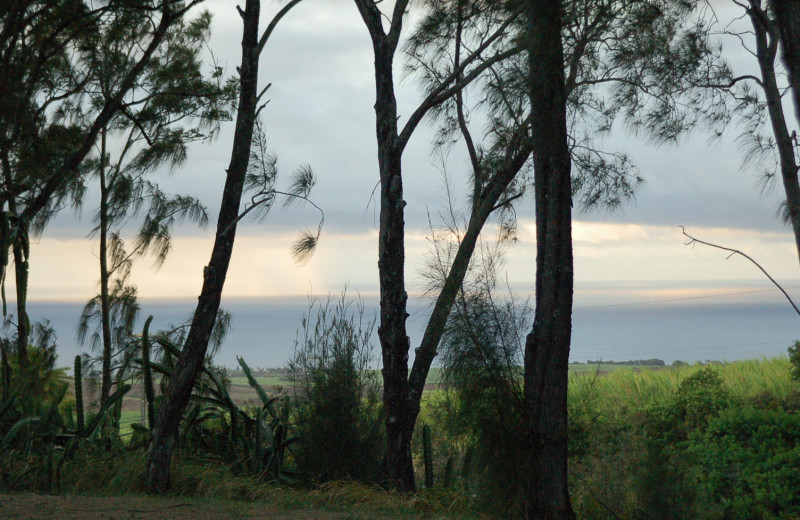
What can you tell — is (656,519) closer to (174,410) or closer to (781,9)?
(174,410)

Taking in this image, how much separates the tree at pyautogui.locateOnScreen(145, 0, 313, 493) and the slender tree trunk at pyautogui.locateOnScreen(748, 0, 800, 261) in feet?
16.4

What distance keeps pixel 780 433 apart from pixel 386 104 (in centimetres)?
674

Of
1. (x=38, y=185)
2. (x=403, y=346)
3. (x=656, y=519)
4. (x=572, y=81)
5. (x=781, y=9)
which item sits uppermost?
(x=572, y=81)

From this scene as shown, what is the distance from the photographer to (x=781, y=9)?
9.73 ft

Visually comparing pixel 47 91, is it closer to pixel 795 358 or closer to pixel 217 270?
pixel 217 270

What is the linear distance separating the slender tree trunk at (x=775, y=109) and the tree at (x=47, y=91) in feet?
21.6

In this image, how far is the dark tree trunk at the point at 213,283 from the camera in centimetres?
590

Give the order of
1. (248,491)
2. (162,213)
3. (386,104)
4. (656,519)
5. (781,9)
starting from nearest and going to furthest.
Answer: (781,9), (248,491), (656,519), (386,104), (162,213)

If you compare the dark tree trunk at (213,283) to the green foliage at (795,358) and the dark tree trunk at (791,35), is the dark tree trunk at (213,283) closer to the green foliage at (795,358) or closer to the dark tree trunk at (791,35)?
the dark tree trunk at (791,35)

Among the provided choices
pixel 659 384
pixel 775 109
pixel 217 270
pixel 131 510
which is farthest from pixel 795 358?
pixel 131 510

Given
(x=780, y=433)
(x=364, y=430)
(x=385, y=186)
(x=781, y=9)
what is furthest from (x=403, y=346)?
(x=780, y=433)

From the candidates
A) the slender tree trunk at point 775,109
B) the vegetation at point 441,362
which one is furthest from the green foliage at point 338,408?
the slender tree trunk at point 775,109

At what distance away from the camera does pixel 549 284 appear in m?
6.09

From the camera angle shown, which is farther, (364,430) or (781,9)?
(364,430)
